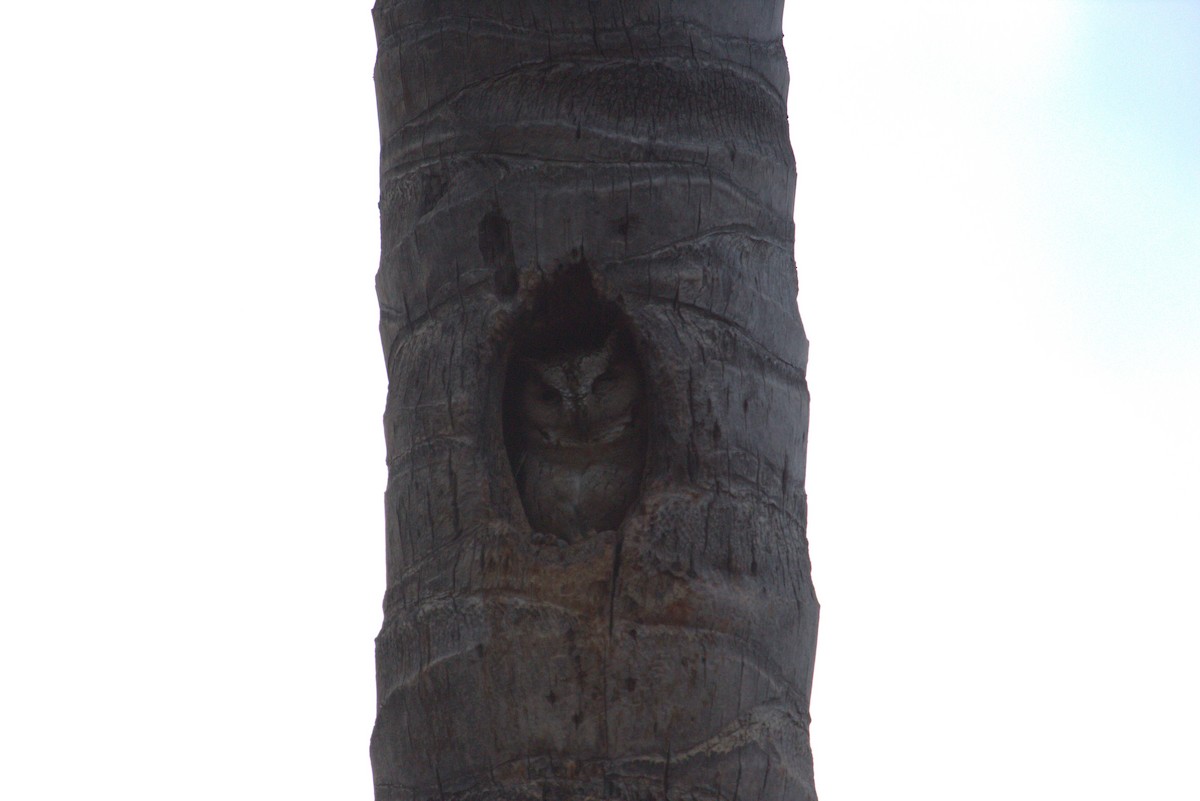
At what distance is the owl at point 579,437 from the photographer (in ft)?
11.8

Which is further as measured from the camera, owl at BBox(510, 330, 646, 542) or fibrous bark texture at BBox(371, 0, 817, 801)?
owl at BBox(510, 330, 646, 542)

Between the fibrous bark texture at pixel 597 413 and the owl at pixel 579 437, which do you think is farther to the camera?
the owl at pixel 579 437

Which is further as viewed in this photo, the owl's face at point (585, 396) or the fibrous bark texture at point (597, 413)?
the owl's face at point (585, 396)

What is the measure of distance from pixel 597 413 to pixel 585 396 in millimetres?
48

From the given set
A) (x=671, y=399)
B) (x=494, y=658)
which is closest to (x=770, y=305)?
(x=671, y=399)

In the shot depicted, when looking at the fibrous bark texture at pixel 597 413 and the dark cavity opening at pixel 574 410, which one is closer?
the fibrous bark texture at pixel 597 413

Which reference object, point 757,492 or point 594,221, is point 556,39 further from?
point 757,492

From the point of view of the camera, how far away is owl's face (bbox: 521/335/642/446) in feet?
11.8

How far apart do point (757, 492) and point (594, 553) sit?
1.14 feet

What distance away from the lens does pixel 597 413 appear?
3613 mm

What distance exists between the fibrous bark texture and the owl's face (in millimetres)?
16

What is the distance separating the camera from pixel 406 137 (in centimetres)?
386

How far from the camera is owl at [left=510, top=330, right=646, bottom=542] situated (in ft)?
11.8

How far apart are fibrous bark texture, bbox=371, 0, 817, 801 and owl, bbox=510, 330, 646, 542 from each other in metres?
0.01
